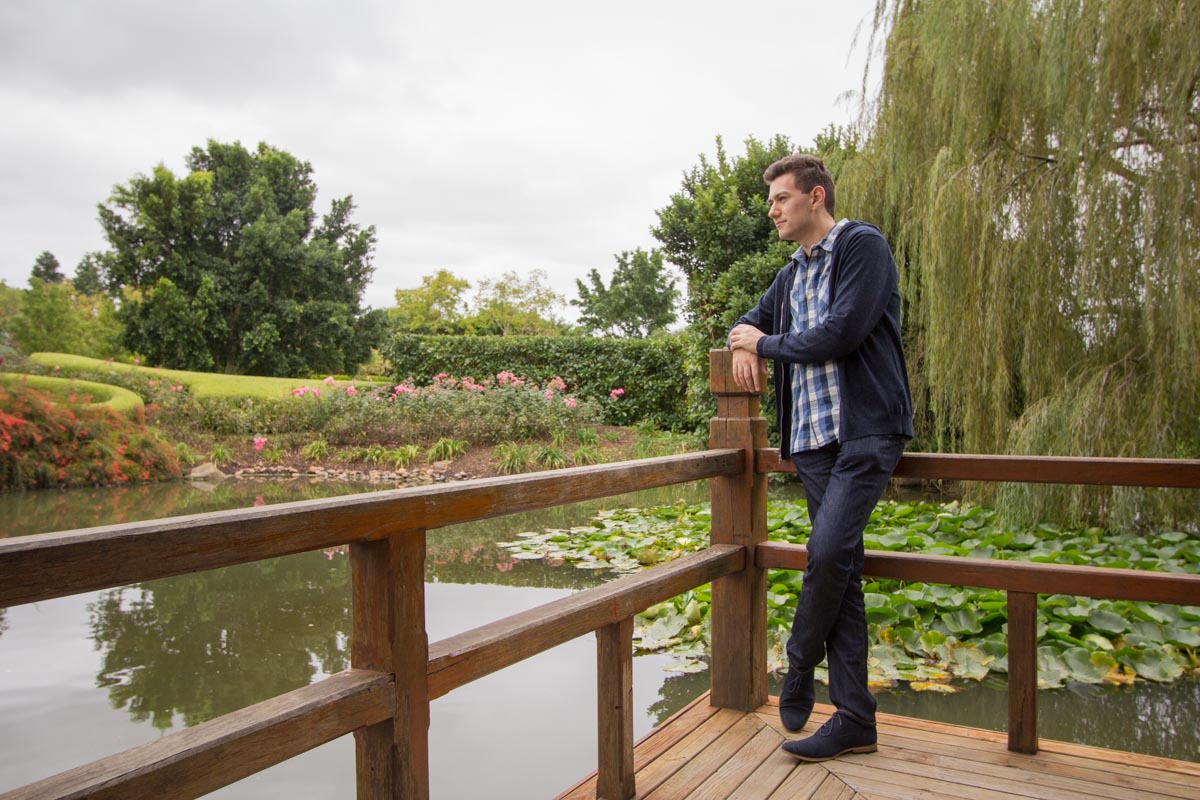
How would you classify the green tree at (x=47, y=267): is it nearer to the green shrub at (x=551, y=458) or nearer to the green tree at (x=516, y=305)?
the green tree at (x=516, y=305)

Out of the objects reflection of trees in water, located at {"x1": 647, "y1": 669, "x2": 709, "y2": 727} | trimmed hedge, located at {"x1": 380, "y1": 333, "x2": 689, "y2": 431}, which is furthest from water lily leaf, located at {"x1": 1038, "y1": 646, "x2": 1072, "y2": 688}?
trimmed hedge, located at {"x1": 380, "y1": 333, "x2": 689, "y2": 431}

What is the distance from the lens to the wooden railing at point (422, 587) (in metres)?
0.97

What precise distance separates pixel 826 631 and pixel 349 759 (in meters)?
1.67

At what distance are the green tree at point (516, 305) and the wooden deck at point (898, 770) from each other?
2582cm

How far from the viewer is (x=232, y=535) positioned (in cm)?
108

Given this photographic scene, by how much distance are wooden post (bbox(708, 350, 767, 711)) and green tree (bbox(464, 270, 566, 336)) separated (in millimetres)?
25390

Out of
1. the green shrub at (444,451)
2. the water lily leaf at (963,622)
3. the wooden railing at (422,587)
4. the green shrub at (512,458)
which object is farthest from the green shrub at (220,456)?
the wooden railing at (422,587)

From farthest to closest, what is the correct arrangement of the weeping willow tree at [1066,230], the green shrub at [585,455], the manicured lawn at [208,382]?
1. the manicured lawn at [208,382]
2. the green shrub at [585,455]
3. the weeping willow tree at [1066,230]

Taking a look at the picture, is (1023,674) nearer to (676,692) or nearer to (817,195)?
(817,195)

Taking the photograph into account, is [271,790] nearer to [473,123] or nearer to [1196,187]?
[1196,187]

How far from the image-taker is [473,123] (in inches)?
1337

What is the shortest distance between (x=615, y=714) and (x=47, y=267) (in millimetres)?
50275

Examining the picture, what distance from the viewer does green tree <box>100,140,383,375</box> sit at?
23031 millimetres

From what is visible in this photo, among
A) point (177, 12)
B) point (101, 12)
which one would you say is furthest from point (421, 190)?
point (101, 12)
